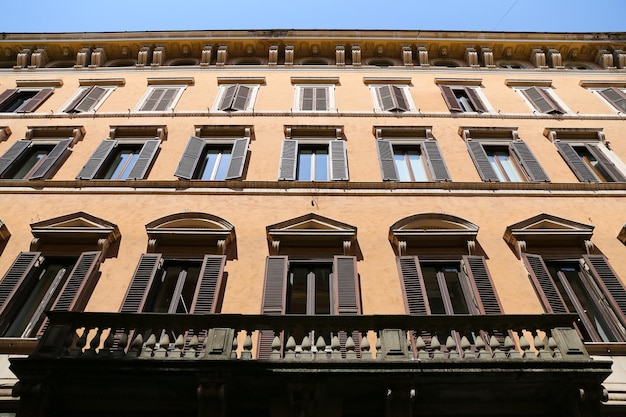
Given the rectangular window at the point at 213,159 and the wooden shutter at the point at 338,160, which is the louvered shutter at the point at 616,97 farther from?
the rectangular window at the point at 213,159

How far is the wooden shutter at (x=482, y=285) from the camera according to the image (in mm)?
8359

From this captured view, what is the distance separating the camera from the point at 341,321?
7.08 meters

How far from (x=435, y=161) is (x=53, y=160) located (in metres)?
8.72

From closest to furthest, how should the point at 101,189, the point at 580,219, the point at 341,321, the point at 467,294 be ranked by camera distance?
1. the point at 341,321
2. the point at 467,294
3. the point at 580,219
4. the point at 101,189

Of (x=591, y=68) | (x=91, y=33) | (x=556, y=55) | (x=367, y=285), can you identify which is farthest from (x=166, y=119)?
(x=591, y=68)

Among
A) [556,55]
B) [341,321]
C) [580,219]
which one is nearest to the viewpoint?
[341,321]

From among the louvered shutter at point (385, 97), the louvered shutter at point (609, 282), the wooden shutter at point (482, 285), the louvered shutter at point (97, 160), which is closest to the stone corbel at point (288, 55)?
the louvered shutter at point (385, 97)

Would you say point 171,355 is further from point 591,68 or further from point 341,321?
point 591,68

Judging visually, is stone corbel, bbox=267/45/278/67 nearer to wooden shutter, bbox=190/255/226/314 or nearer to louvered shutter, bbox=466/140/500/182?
louvered shutter, bbox=466/140/500/182

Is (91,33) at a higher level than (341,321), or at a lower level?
higher

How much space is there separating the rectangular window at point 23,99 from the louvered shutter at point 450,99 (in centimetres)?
1134

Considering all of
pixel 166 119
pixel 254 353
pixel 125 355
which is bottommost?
pixel 125 355

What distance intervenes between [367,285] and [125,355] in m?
4.03

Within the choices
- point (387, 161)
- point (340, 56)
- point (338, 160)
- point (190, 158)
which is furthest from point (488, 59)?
point (190, 158)
